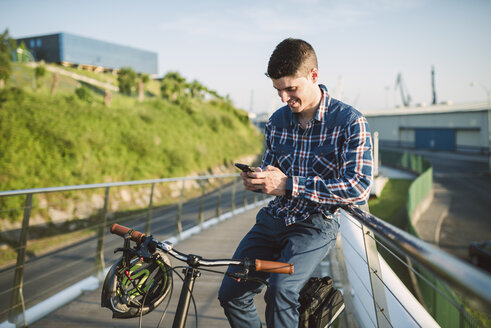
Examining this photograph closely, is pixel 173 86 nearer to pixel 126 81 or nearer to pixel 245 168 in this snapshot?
pixel 126 81

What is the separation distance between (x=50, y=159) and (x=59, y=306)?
48.8 ft

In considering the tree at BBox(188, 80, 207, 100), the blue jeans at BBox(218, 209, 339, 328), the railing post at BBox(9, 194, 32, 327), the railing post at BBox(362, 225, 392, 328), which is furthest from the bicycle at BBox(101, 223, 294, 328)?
the tree at BBox(188, 80, 207, 100)

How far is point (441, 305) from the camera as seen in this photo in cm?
682

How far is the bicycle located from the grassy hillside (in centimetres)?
1526

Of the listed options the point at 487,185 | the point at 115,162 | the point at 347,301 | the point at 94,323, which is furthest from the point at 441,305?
the point at 487,185

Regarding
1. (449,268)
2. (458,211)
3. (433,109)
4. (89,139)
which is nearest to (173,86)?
(89,139)

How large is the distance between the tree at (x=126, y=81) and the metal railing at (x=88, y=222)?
11.4 metres

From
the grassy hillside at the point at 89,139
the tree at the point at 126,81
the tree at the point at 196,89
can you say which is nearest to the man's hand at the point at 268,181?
the grassy hillside at the point at 89,139

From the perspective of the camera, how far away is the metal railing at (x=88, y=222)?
127 inches

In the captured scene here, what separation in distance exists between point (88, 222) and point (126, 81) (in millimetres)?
18920

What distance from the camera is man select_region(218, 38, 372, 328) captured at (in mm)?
1733

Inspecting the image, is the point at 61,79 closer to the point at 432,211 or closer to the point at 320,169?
the point at 432,211

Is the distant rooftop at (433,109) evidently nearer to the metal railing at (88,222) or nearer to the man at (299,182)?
the metal railing at (88,222)

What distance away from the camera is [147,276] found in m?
1.55
